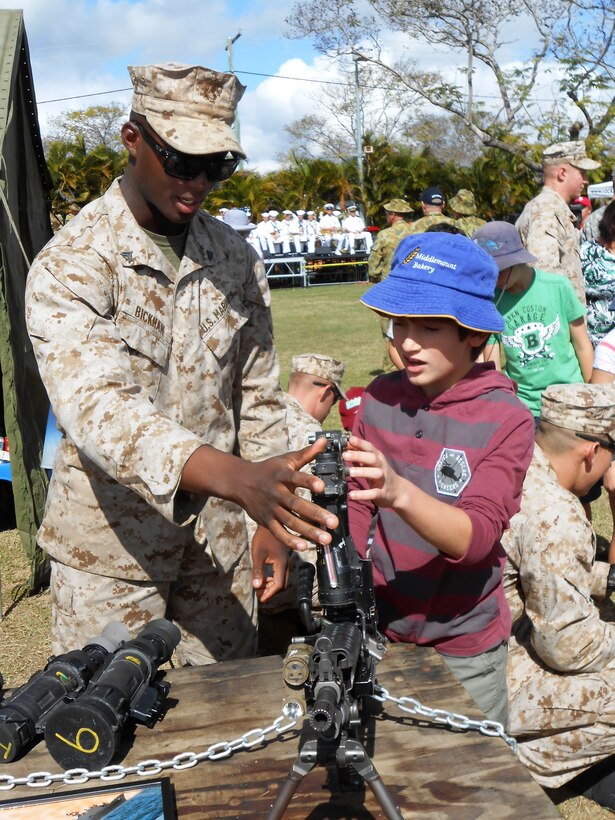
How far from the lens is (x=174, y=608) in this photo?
9.21ft

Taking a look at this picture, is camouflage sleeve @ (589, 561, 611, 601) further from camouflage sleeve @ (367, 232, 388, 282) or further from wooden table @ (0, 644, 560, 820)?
camouflage sleeve @ (367, 232, 388, 282)

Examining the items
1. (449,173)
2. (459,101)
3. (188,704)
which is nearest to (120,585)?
(188,704)

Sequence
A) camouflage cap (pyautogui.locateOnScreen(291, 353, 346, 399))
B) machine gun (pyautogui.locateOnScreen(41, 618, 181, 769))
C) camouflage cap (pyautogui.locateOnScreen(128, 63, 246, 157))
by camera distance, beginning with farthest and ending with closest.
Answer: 1. camouflage cap (pyautogui.locateOnScreen(291, 353, 346, 399))
2. camouflage cap (pyautogui.locateOnScreen(128, 63, 246, 157))
3. machine gun (pyautogui.locateOnScreen(41, 618, 181, 769))

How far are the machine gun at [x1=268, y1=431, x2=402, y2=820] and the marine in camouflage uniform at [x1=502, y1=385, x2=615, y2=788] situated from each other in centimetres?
124

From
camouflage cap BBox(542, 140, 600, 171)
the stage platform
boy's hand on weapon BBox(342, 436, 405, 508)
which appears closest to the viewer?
boy's hand on weapon BBox(342, 436, 405, 508)

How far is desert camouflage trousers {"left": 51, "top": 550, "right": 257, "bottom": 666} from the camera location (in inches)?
101

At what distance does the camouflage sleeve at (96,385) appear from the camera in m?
1.88

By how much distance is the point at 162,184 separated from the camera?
239 centimetres

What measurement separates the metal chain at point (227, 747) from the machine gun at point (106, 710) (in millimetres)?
30

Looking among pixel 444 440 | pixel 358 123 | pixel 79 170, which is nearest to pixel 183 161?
pixel 444 440

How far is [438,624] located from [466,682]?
185 mm

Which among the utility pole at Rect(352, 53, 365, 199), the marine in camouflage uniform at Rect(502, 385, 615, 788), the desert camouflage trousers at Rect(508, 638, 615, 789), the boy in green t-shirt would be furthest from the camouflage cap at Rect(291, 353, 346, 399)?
the utility pole at Rect(352, 53, 365, 199)

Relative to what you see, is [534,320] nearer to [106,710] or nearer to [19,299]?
[19,299]

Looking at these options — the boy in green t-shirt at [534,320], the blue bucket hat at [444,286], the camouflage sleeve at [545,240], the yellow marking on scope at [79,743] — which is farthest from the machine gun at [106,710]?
the camouflage sleeve at [545,240]
